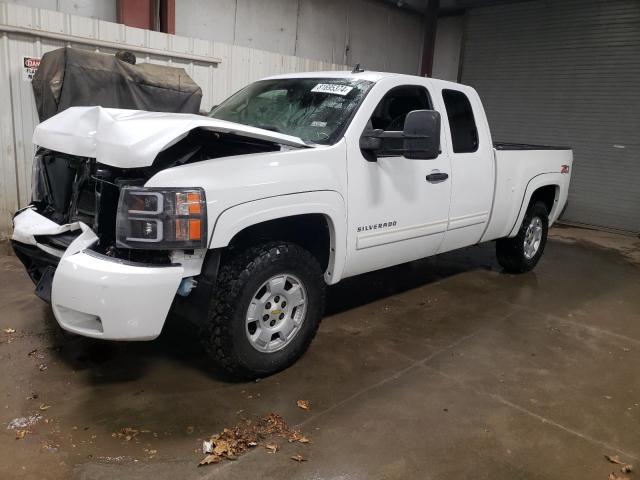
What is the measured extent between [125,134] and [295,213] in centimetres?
104

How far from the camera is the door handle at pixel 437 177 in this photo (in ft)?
13.7

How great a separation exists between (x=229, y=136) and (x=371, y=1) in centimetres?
977

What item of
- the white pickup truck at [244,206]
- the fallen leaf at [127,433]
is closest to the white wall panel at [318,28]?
the white pickup truck at [244,206]

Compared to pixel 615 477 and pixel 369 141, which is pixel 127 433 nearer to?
pixel 369 141

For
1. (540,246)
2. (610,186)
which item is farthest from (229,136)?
(610,186)

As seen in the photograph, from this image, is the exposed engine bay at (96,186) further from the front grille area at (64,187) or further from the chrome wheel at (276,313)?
the chrome wheel at (276,313)

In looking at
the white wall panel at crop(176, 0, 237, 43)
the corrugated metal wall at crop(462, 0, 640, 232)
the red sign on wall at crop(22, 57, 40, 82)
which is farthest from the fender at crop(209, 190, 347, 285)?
the corrugated metal wall at crop(462, 0, 640, 232)

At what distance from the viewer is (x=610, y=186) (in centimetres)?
1021

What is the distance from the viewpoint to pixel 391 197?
387 centimetres

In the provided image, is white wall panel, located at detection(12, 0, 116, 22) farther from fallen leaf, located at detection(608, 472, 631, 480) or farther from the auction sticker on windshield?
fallen leaf, located at detection(608, 472, 631, 480)

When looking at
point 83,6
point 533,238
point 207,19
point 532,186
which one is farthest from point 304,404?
point 207,19

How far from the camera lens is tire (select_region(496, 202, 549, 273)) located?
234 inches

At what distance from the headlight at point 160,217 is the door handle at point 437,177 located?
2.09m

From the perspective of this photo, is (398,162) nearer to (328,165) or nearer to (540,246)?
(328,165)
